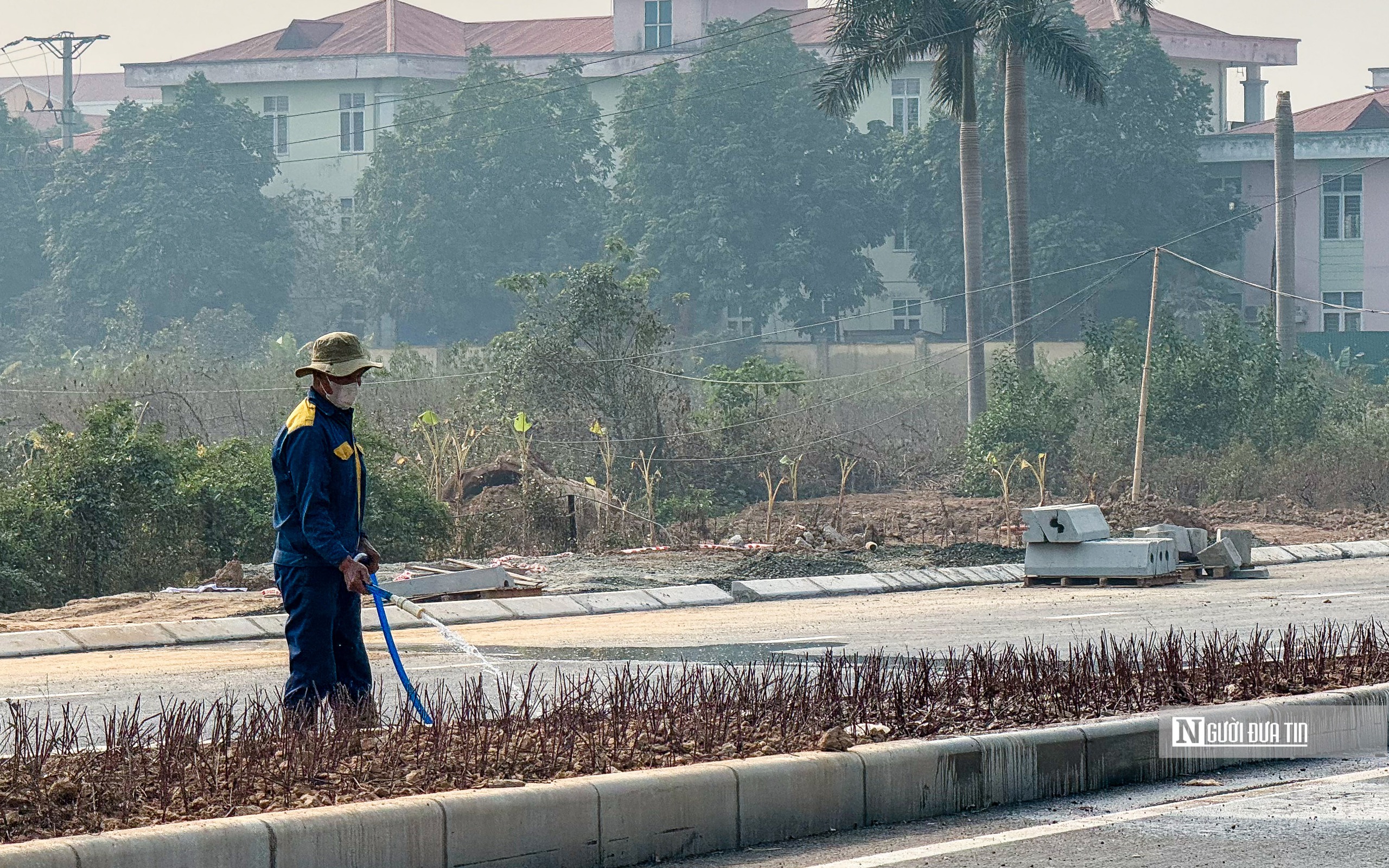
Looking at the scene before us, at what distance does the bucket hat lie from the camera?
7.39 meters

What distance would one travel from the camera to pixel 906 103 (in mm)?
74250

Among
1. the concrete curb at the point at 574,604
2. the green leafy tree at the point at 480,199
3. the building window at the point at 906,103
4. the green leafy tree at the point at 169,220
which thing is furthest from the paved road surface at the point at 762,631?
the building window at the point at 906,103

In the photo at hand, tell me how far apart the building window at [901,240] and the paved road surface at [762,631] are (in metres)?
50.2

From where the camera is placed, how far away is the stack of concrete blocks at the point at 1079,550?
18547 mm

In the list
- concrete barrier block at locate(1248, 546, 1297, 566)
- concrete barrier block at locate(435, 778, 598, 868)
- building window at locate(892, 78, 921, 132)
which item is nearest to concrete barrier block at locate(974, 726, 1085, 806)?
concrete barrier block at locate(435, 778, 598, 868)

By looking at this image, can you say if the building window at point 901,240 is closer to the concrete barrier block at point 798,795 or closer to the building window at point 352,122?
the building window at point 352,122

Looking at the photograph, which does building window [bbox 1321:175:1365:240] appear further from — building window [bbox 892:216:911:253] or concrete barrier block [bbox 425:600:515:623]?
concrete barrier block [bbox 425:600:515:623]

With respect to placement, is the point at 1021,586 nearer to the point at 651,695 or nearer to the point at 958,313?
the point at 651,695

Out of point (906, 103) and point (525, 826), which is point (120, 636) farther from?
point (906, 103)

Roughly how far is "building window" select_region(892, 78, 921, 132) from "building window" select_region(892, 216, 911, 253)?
5.88 meters

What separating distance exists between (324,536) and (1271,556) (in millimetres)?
17623

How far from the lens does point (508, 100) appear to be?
6881 centimetres

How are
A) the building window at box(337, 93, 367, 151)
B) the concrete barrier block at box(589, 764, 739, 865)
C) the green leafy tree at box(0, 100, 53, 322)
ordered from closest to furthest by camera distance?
the concrete barrier block at box(589, 764, 739, 865) → the green leafy tree at box(0, 100, 53, 322) → the building window at box(337, 93, 367, 151)


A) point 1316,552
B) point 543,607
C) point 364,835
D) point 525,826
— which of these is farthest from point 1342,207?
point 364,835
